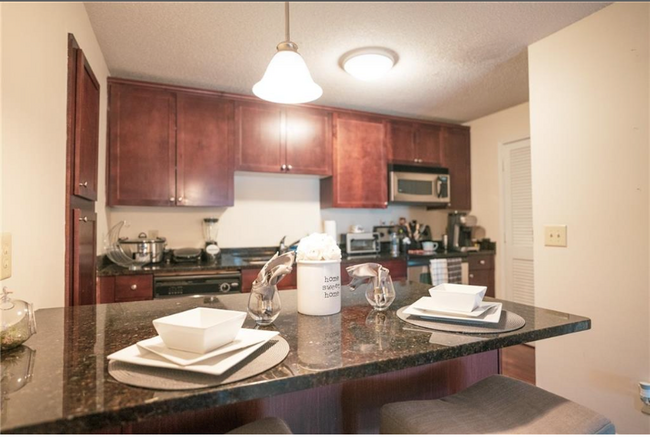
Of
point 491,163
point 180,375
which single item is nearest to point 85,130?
point 180,375

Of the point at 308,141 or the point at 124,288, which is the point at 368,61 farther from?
the point at 124,288

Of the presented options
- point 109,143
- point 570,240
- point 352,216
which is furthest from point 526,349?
point 109,143

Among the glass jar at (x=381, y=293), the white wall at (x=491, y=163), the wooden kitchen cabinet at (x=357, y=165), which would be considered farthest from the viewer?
the white wall at (x=491, y=163)

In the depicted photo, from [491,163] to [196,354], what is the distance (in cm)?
368

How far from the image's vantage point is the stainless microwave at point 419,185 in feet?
11.4

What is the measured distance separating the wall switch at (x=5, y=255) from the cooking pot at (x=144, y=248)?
1619mm

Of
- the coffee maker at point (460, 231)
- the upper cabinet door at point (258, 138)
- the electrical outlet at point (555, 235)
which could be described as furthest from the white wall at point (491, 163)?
the upper cabinet door at point (258, 138)

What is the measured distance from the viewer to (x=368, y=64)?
2.28 m

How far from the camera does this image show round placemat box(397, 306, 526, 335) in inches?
36.9

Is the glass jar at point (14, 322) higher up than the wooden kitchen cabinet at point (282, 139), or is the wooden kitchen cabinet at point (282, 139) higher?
the wooden kitchen cabinet at point (282, 139)

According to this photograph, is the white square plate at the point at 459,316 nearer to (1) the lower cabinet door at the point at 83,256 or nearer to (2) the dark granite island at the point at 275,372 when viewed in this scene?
(2) the dark granite island at the point at 275,372

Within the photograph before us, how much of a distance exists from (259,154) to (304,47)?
3.46 feet

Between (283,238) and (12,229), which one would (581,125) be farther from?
(12,229)

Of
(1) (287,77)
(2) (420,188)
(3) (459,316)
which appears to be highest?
(1) (287,77)
